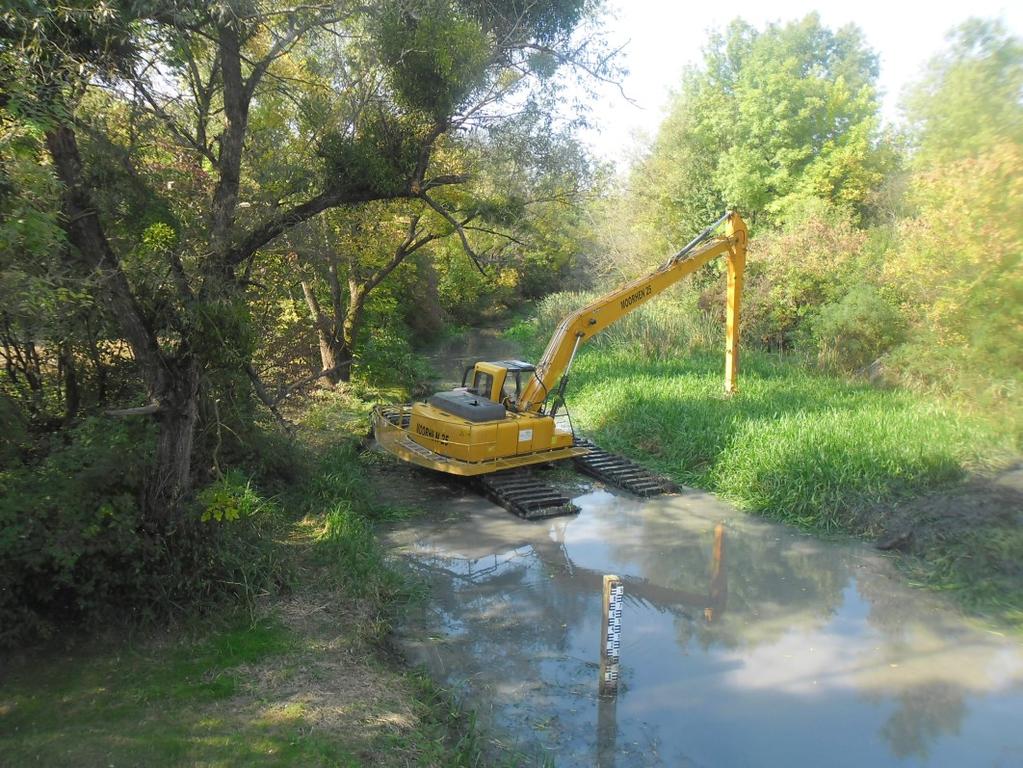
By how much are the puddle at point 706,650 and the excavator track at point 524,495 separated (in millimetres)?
282

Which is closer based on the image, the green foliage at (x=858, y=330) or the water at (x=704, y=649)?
the water at (x=704, y=649)

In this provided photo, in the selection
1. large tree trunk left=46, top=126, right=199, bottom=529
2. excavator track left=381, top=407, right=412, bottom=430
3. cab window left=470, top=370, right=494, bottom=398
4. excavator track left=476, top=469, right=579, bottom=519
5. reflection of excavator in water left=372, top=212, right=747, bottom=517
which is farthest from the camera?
excavator track left=381, top=407, right=412, bottom=430

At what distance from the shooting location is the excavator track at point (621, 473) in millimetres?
10609

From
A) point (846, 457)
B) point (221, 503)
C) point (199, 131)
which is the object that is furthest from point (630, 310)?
point (221, 503)

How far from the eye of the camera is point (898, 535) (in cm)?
852

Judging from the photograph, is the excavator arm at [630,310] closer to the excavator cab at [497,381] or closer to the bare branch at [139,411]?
the excavator cab at [497,381]

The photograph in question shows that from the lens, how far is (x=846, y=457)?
387 inches

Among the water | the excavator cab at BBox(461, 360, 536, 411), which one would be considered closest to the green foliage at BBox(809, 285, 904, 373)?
the water

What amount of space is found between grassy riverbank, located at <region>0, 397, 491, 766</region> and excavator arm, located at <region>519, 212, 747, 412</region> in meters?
4.82

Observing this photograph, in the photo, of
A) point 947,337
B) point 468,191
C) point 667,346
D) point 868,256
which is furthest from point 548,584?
point 868,256

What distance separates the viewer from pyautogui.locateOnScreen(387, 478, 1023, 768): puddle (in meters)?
5.09

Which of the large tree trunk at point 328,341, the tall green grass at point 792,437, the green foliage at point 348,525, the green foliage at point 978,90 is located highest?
the green foliage at point 978,90

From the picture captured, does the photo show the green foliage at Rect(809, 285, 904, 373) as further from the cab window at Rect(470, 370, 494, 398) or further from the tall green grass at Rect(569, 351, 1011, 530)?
the cab window at Rect(470, 370, 494, 398)

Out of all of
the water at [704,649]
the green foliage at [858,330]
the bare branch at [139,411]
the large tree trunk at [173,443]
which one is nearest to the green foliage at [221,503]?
the large tree trunk at [173,443]
